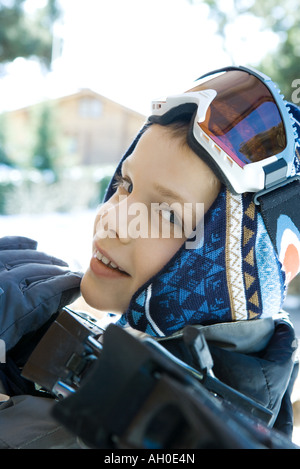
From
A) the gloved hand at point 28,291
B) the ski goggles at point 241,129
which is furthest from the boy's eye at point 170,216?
the gloved hand at point 28,291

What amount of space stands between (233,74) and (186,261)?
0.38 m

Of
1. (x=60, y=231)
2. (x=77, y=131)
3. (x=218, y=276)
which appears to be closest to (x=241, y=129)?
(x=218, y=276)

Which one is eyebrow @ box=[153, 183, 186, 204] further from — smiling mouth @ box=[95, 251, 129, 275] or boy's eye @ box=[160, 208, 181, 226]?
smiling mouth @ box=[95, 251, 129, 275]

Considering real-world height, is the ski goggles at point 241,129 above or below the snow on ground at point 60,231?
above

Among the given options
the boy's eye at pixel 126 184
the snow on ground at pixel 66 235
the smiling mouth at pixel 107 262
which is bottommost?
the snow on ground at pixel 66 235

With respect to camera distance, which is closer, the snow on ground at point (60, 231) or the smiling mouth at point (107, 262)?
the smiling mouth at point (107, 262)

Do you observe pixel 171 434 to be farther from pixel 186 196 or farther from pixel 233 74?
pixel 233 74

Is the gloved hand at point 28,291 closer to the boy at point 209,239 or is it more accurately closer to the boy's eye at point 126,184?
the boy at point 209,239

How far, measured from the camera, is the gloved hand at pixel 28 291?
Answer: 0.87 m

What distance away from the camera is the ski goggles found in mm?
870

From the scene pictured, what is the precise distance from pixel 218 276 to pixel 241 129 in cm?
26

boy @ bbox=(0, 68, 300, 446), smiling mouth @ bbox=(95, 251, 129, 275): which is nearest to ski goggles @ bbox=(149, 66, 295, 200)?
boy @ bbox=(0, 68, 300, 446)

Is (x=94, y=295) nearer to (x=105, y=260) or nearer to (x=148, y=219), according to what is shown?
(x=105, y=260)

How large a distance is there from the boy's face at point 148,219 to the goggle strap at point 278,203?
88 millimetres
